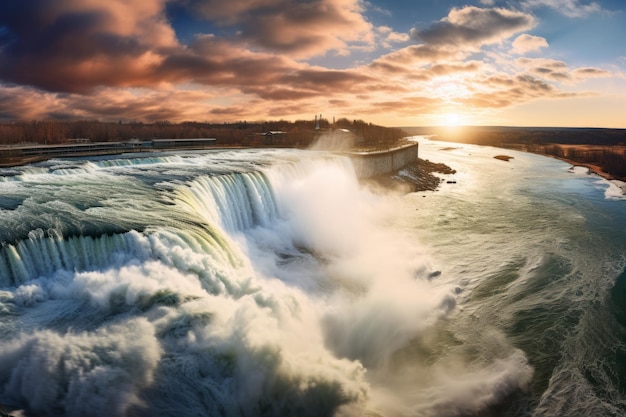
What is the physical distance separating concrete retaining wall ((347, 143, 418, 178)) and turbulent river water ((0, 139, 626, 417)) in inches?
724

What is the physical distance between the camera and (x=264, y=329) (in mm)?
8891

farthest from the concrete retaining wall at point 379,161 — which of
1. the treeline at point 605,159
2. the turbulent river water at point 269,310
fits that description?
the treeline at point 605,159

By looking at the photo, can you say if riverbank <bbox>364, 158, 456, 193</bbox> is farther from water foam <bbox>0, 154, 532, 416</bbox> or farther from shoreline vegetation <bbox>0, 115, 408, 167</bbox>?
water foam <bbox>0, 154, 532, 416</bbox>

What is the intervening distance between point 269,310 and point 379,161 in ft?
118

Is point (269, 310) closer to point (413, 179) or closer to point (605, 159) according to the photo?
point (413, 179)

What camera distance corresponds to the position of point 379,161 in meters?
44.5

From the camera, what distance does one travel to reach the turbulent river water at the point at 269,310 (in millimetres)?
7691

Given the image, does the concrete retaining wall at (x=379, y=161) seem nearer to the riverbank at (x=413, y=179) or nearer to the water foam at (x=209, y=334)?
the riverbank at (x=413, y=179)

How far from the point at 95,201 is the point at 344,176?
22.0 metres

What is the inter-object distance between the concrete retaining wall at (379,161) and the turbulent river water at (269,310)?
60.3ft

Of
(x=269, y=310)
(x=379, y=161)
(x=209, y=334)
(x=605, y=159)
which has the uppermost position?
(x=379, y=161)

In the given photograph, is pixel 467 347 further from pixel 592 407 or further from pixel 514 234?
pixel 514 234

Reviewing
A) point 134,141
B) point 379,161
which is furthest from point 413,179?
point 134,141

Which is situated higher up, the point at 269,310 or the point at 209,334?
the point at 209,334
